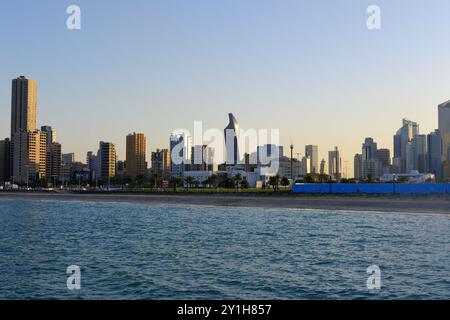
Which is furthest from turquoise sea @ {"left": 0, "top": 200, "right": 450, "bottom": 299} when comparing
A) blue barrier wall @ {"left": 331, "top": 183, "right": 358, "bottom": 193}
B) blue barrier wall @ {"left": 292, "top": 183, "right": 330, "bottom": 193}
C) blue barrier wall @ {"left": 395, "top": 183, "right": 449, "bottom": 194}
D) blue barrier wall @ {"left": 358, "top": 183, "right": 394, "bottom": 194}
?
blue barrier wall @ {"left": 292, "top": 183, "right": 330, "bottom": 193}

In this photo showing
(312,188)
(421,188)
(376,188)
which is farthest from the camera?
(312,188)

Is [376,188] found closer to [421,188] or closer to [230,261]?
[421,188]

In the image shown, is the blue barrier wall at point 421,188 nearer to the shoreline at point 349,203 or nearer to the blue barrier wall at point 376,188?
the blue barrier wall at point 376,188

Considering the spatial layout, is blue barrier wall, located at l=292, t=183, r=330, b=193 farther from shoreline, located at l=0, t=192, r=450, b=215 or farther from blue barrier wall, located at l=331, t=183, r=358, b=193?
shoreline, located at l=0, t=192, r=450, b=215

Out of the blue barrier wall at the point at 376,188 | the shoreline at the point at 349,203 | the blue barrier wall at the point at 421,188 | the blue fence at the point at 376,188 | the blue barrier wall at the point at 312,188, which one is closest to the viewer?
the shoreline at the point at 349,203

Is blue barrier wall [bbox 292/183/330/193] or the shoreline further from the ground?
blue barrier wall [bbox 292/183/330/193]

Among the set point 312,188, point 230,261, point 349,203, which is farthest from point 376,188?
point 230,261

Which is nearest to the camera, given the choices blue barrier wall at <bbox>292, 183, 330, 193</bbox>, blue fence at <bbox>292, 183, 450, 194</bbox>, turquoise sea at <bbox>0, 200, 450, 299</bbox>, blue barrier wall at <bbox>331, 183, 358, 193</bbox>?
turquoise sea at <bbox>0, 200, 450, 299</bbox>

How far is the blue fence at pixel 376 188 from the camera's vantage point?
358ft

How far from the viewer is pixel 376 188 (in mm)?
117625

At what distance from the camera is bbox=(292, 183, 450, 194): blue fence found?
358ft

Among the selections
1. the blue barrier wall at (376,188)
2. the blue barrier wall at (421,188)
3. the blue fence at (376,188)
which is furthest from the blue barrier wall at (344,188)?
the blue barrier wall at (421,188)
